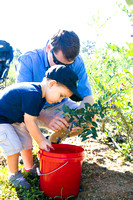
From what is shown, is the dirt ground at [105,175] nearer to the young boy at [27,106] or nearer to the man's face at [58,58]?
the young boy at [27,106]

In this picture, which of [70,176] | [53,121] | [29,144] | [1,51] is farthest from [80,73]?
[1,51]

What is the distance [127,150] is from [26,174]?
106 cm

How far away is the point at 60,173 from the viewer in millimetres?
Answer: 1784

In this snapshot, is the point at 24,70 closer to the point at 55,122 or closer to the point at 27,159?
the point at 55,122

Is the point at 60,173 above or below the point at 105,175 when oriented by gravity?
above

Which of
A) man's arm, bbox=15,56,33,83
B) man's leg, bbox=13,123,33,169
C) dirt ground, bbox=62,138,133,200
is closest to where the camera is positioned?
dirt ground, bbox=62,138,133,200

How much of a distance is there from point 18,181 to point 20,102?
67cm

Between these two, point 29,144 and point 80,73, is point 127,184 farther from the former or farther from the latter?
point 80,73

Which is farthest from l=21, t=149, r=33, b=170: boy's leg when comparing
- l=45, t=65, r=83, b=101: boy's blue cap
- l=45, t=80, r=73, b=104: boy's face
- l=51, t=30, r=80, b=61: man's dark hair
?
l=51, t=30, r=80, b=61: man's dark hair

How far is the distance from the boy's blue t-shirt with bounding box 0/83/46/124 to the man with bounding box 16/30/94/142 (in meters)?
0.23

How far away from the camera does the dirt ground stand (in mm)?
1861

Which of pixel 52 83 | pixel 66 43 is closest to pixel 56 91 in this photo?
pixel 52 83

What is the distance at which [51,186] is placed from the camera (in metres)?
1.82

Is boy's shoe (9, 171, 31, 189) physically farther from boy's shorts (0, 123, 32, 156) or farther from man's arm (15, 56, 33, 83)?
man's arm (15, 56, 33, 83)
